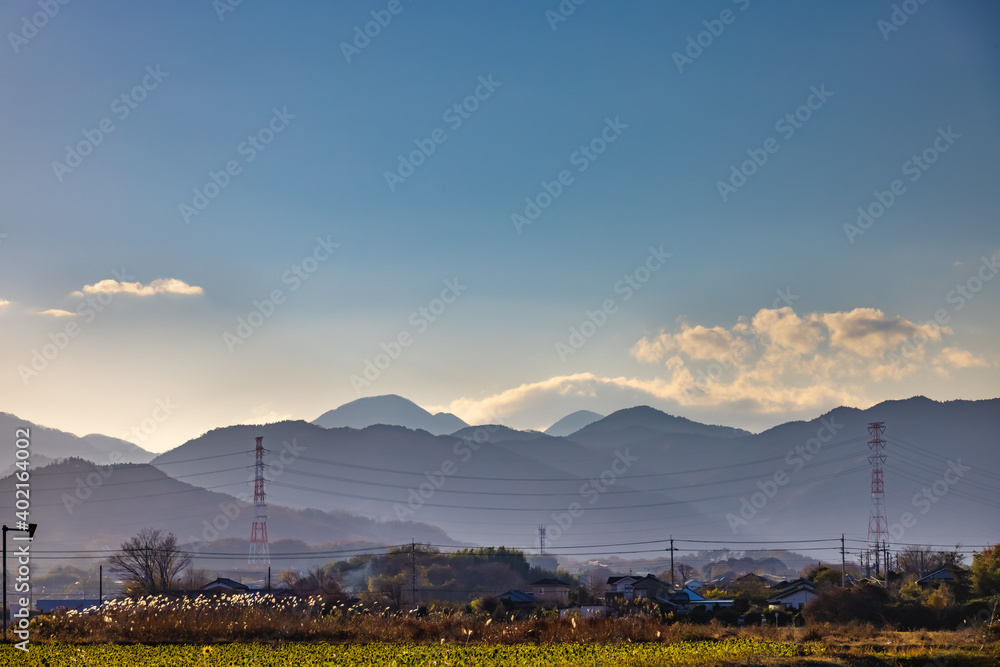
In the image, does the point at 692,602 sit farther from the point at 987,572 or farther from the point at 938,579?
the point at 987,572

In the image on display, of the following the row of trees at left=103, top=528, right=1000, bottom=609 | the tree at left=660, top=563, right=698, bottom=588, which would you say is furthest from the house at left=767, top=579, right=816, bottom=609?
the tree at left=660, top=563, right=698, bottom=588

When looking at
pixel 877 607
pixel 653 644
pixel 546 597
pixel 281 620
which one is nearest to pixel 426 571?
pixel 546 597

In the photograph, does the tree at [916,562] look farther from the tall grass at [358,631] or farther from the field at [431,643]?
the tall grass at [358,631]

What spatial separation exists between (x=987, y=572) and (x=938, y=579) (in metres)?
7.16

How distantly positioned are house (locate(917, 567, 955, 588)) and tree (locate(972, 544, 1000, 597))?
2.18 meters

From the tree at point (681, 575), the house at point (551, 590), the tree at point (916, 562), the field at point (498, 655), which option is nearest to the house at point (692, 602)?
the house at point (551, 590)

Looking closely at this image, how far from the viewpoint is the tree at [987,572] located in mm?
57938

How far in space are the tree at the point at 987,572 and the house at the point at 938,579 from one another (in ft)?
7.14

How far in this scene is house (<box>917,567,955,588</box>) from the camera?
6400 centimetres

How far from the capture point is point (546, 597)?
81.0 meters

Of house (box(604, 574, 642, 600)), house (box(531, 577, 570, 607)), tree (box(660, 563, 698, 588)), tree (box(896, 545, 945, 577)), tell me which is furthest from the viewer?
tree (box(660, 563, 698, 588))

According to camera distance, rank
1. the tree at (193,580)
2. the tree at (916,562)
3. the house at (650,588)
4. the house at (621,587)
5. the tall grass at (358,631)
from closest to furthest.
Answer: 1. the tall grass at (358,631)
2. the house at (621,587)
3. the tree at (193,580)
4. the house at (650,588)
5. the tree at (916,562)

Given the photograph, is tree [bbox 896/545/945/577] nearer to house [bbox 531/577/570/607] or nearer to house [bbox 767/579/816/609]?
house [bbox 767/579/816/609]

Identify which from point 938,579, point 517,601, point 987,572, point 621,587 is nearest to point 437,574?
point 621,587
